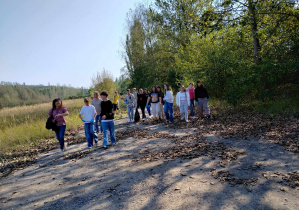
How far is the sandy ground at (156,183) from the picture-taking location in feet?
11.4

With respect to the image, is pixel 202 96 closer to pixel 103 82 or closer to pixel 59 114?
pixel 59 114

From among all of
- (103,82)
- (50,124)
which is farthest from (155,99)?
(103,82)

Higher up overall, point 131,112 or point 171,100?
point 171,100

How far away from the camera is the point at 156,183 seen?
14.1 feet

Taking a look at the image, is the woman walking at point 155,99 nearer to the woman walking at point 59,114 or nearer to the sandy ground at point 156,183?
the sandy ground at point 156,183

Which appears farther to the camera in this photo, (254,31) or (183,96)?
(254,31)

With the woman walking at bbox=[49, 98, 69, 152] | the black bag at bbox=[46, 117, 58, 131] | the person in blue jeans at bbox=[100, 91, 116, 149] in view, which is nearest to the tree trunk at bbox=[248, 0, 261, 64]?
the person in blue jeans at bbox=[100, 91, 116, 149]

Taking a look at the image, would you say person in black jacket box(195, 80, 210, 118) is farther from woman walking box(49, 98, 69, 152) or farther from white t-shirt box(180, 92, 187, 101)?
woman walking box(49, 98, 69, 152)

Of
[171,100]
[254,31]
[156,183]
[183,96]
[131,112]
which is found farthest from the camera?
[131,112]

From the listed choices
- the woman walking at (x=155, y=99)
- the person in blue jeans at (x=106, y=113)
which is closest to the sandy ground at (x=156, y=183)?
the person in blue jeans at (x=106, y=113)

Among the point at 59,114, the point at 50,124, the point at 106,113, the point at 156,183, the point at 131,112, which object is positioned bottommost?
the point at 156,183

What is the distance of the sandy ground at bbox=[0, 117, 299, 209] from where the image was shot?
3.48 meters

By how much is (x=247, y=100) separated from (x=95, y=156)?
922 centimetres

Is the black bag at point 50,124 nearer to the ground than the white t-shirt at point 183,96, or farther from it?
nearer to the ground
